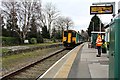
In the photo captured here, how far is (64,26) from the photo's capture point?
380 feet

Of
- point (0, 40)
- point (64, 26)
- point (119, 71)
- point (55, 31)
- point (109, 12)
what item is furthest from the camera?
point (64, 26)

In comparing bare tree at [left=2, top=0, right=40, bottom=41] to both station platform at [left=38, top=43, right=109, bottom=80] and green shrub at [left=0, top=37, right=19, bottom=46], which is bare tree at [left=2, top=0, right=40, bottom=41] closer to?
green shrub at [left=0, top=37, right=19, bottom=46]

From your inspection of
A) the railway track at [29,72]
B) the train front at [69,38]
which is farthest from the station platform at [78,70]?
the train front at [69,38]

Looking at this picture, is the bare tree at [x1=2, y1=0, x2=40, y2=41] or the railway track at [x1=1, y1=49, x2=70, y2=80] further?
the bare tree at [x1=2, y1=0, x2=40, y2=41]

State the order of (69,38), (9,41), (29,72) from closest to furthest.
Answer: (29,72) → (69,38) → (9,41)

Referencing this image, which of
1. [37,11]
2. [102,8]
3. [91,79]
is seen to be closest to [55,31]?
[37,11]

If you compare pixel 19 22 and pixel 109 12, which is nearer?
pixel 109 12

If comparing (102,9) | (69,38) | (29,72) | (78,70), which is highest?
(102,9)

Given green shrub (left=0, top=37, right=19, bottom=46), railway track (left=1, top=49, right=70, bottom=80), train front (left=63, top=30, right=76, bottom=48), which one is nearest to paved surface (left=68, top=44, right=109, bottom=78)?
railway track (left=1, top=49, right=70, bottom=80)

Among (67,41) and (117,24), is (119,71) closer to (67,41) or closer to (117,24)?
(117,24)

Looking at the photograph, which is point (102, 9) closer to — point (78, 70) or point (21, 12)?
point (78, 70)

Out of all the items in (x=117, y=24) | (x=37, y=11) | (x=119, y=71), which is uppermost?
(x=37, y=11)

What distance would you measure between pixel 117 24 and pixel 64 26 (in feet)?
359

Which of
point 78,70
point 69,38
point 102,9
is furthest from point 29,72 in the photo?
point 69,38
